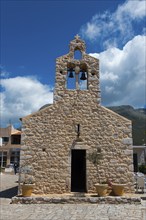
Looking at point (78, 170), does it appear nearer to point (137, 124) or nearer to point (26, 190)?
point (26, 190)

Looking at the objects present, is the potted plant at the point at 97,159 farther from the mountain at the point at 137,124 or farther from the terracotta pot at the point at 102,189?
the mountain at the point at 137,124

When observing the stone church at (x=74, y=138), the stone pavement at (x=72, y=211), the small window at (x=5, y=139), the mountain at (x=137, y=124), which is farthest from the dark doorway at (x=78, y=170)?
the small window at (x=5, y=139)

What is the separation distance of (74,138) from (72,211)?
3.79 meters

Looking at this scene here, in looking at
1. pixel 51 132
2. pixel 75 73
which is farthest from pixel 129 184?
pixel 75 73

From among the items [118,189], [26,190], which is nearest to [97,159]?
[118,189]

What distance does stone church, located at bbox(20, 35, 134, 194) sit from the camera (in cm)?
1089

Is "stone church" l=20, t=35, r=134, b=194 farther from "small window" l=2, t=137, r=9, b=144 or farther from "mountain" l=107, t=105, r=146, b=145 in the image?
"small window" l=2, t=137, r=9, b=144

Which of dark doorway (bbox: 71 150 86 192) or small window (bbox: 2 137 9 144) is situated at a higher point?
small window (bbox: 2 137 9 144)

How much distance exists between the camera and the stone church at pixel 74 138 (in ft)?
35.7

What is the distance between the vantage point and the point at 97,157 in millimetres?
11023

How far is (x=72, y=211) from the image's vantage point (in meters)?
8.22

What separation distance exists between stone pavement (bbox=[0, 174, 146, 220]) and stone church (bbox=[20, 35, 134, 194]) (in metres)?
1.68

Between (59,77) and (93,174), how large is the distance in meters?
5.13

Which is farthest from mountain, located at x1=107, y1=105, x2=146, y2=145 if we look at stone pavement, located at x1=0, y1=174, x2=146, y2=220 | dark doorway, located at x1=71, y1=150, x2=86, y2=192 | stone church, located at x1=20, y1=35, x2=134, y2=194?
stone pavement, located at x1=0, y1=174, x2=146, y2=220
